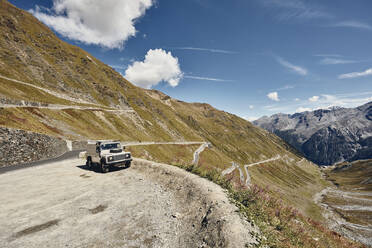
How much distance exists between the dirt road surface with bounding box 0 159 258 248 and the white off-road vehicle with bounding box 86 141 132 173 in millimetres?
3253

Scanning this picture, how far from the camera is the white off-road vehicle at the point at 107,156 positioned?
19078mm

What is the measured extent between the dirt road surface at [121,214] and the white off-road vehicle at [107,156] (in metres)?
3.25

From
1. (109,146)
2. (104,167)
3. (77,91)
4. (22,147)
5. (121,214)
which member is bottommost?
(121,214)

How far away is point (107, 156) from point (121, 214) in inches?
420

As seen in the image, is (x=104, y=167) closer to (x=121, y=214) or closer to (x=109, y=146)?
(x=109, y=146)

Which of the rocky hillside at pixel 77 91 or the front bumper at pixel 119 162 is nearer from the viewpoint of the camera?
the front bumper at pixel 119 162

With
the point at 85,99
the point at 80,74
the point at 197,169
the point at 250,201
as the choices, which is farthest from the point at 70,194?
the point at 80,74

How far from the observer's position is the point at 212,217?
845 cm

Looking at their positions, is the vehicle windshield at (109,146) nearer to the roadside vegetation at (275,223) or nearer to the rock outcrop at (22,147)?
the rock outcrop at (22,147)

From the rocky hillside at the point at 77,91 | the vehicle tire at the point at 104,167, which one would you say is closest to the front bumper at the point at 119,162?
the vehicle tire at the point at 104,167

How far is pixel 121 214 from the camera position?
386 inches

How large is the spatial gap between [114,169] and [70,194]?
800cm

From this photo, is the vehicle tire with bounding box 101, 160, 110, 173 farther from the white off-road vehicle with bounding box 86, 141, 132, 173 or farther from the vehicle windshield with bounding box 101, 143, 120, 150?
the vehicle windshield with bounding box 101, 143, 120, 150

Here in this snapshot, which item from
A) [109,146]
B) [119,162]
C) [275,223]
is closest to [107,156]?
[119,162]
